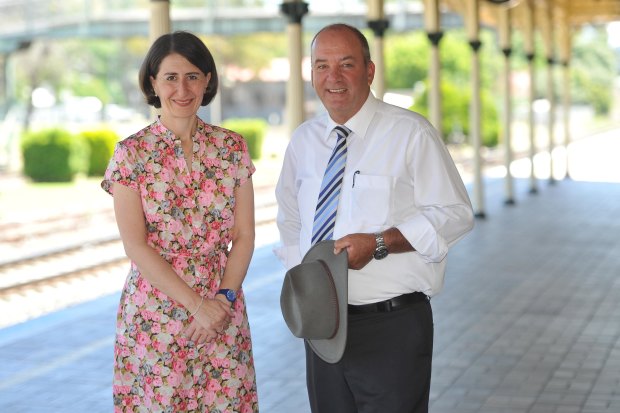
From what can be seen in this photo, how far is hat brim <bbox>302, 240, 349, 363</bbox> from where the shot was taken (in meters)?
2.90

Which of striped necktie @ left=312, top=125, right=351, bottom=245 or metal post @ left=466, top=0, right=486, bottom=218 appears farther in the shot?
metal post @ left=466, top=0, right=486, bottom=218

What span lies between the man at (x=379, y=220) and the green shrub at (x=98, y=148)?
24.5 meters

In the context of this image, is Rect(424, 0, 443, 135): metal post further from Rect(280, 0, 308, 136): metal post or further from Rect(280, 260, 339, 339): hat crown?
Rect(280, 260, 339, 339): hat crown

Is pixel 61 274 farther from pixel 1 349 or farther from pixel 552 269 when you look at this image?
pixel 552 269

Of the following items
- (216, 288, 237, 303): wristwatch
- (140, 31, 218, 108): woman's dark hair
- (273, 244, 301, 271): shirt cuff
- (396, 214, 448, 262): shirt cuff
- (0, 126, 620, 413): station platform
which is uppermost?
(140, 31, 218, 108): woman's dark hair

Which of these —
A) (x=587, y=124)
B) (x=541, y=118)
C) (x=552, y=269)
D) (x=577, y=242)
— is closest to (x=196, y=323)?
(x=552, y=269)

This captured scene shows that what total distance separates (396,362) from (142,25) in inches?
1390

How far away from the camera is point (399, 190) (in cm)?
304

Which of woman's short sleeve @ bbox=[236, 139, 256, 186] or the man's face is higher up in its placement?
the man's face

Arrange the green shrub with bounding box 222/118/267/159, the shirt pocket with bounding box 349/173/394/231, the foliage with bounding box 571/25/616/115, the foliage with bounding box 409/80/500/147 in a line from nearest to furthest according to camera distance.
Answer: the shirt pocket with bounding box 349/173/394/231, the green shrub with bounding box 222/118/267/159, the foliage with bounding box 409/80/500/147, the foliage with bounding box 571/25/616/115

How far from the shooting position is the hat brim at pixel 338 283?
9.52 ft

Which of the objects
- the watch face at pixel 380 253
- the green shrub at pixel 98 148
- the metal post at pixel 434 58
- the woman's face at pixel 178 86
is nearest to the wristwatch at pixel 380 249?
the watch face at pixel 380 253

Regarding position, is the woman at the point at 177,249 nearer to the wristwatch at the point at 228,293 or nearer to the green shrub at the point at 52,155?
the wristwatch at the point at 228,293

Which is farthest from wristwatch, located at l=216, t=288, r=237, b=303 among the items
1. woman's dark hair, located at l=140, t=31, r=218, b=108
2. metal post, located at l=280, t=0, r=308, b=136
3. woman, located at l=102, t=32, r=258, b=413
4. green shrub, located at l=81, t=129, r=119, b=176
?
green shrub, located at l=81, t=129, r=119, b=176
